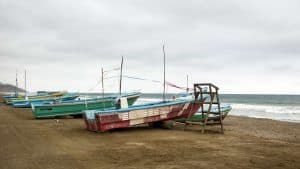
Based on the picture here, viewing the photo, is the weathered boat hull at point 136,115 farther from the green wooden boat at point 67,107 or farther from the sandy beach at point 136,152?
the green wooden boat at point 67,107

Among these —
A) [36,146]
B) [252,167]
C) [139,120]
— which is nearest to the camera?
[252,167]

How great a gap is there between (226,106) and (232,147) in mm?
8494

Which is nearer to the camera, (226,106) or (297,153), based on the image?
(297,153)

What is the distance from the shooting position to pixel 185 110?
46.2 feet

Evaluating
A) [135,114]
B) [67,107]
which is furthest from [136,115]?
[67,107]

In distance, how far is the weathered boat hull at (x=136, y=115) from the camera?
1262cm

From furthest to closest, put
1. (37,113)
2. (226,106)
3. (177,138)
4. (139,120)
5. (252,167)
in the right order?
(37,113)
(226,106)
(139,120)
(177,138)
(252,167)

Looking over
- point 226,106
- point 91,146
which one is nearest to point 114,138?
point 91,146

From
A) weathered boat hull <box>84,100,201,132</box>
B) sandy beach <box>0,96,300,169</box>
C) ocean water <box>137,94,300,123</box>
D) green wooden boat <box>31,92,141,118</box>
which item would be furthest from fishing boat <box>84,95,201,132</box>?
ocean water <box>137,94,300,123</box>

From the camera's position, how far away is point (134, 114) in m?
13.1

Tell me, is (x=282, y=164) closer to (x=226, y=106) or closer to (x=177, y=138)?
(x=177, y=138)

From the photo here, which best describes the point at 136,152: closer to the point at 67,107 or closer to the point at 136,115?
the point at 136,115

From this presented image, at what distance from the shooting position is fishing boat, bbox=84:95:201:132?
12.6 meters

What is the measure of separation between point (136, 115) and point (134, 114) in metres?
0.10
